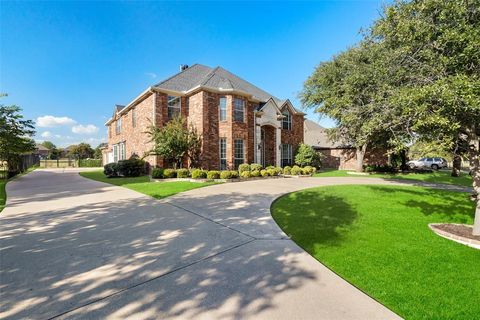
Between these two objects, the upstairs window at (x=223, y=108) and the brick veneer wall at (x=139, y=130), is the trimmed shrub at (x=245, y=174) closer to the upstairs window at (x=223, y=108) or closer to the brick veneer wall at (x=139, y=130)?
the upstairs window at (x=223, y=108)

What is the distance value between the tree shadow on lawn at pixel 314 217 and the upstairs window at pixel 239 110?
32.3 ft

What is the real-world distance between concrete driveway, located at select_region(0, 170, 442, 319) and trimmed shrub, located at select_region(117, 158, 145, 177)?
11725 mm

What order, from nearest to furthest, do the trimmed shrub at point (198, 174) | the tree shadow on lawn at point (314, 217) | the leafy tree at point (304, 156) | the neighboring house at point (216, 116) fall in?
the tree shadow on lawn at point (314, 217) < the trimmed shrub at point (198, 174) < the neighboring house at point (216, 116) < the leafy tree at point (304, 156)

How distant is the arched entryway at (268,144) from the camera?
67.6 ft

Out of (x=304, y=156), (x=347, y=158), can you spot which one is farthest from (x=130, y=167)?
(x=347, y=158)

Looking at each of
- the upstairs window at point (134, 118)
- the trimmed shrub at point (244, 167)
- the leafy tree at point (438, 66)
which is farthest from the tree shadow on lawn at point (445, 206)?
the upstairs window at point (134, 118)

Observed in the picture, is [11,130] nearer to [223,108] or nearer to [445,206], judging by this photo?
[223,108]

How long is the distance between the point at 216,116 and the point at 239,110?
1968 mm

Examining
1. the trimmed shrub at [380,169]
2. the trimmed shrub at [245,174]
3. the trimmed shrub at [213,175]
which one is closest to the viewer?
the trimmed shrub at [213,175]

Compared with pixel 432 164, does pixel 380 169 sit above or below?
below

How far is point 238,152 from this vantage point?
1786 cm

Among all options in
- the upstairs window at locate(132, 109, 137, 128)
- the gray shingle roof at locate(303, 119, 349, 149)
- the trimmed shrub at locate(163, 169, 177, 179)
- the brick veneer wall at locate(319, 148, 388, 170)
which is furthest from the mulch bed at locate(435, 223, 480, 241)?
the gray shingle roof at locate(303, 119, 349, 149)

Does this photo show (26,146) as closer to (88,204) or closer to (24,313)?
(88,204)

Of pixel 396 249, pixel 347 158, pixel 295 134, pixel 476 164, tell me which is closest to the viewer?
pixel 396 249
